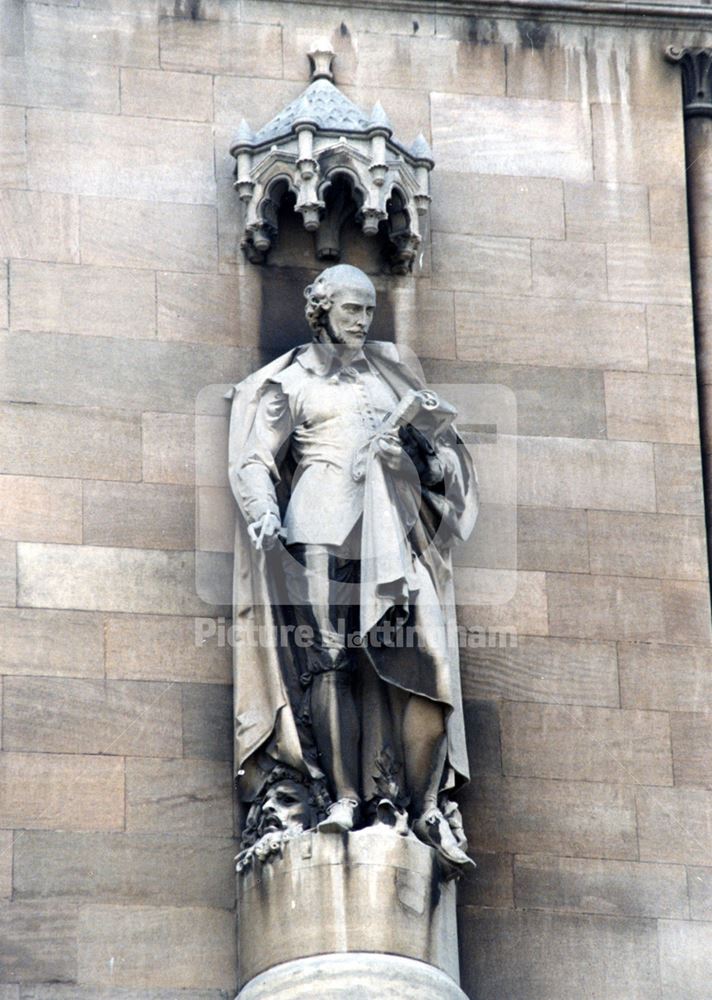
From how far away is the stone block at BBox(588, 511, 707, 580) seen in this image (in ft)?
58.9

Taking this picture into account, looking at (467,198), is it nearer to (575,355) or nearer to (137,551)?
(575,355)

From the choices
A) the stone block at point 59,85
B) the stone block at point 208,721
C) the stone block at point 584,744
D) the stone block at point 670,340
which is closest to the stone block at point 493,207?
the stone block at point 670,340

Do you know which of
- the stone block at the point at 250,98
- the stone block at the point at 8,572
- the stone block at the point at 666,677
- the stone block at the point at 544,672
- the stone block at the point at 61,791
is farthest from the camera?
the stone block at the point at 250,98

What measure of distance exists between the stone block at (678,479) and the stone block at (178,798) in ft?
10.1

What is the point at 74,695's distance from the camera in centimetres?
1706

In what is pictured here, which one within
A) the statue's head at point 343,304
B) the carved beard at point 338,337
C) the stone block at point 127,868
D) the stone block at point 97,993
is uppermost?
the statue's head at point 343,304

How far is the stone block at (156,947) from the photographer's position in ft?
54.2

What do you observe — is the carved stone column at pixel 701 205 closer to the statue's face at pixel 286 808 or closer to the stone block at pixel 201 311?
the stone block at pixel 201 311

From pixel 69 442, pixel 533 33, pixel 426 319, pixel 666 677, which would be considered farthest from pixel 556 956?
pixel 533 33

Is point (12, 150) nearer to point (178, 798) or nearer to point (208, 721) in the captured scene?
point (208, 721)

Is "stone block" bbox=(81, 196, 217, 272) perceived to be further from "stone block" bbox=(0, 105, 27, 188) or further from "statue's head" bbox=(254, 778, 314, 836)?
"statue's head" bbox=(254, 778, 314, 836)

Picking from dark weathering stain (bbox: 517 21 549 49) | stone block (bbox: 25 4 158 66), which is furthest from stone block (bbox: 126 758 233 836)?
dark weathering stain (bbox: 517 21 549 49)

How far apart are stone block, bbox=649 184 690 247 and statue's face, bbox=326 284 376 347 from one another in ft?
7.13

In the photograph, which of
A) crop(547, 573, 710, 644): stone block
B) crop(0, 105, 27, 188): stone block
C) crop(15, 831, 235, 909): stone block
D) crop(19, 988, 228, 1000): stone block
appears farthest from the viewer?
crop(0, 105, 27, 188): stone block
